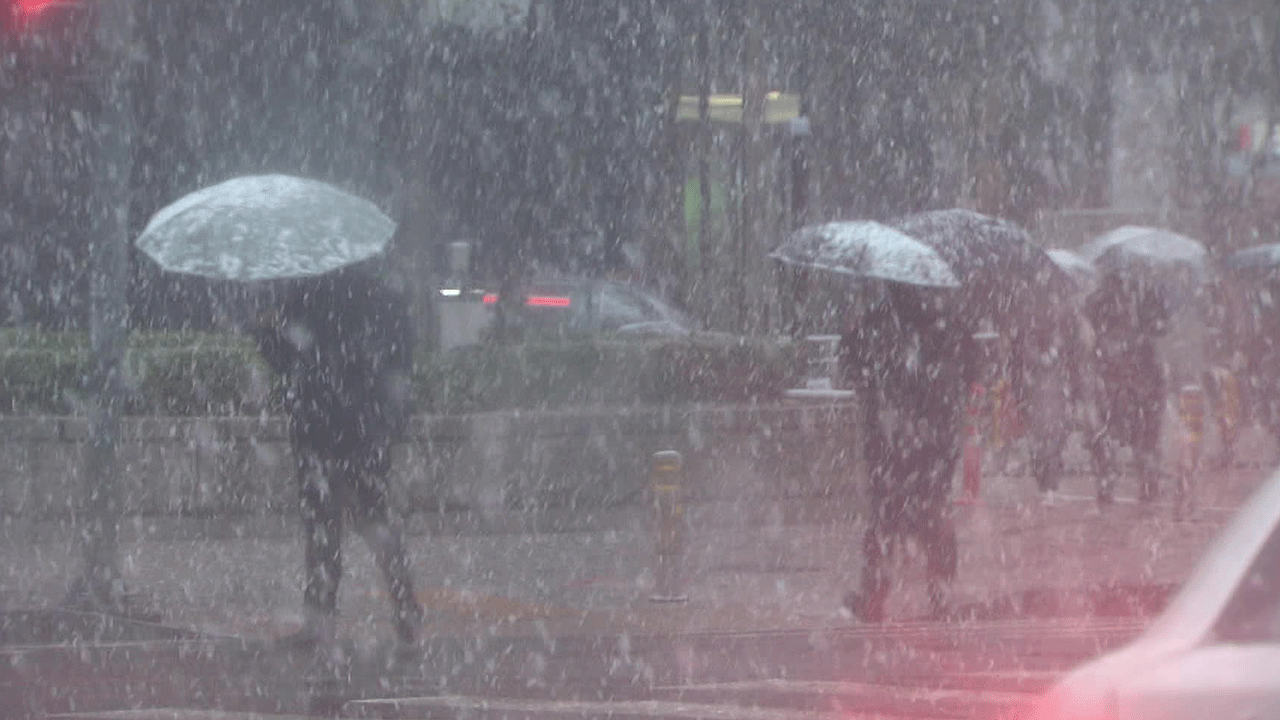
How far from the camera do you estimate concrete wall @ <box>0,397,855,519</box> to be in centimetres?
1500

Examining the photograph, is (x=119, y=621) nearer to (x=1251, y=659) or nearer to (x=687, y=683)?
(x=687, y=683)

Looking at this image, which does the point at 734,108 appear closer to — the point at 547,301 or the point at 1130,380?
the point at 547,301

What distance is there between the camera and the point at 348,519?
1038 cm

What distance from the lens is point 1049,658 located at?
32.0 feet

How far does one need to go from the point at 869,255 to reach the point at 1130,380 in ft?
22.6

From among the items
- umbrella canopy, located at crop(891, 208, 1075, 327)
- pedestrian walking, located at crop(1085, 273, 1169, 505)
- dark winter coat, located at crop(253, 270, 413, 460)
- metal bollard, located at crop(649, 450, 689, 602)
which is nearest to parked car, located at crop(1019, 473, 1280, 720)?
dark winter coat, located at crop(253, 270, 413, 460)

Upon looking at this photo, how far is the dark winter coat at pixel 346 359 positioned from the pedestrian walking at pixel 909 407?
82.9 inches

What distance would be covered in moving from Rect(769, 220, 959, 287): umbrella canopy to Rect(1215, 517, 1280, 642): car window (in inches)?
276

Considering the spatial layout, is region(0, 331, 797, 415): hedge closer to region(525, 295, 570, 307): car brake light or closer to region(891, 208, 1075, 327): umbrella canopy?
region(891, 208, 1075, 327): umbrella canopy

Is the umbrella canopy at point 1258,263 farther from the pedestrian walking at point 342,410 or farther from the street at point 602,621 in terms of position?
the pedestrian walking at point 342,410

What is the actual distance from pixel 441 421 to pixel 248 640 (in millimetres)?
5035

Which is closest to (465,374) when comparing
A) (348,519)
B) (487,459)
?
(487,459)

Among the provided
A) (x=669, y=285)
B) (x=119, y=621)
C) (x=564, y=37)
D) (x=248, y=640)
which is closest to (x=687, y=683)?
(x=248, y=640)

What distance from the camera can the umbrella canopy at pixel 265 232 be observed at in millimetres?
10055
